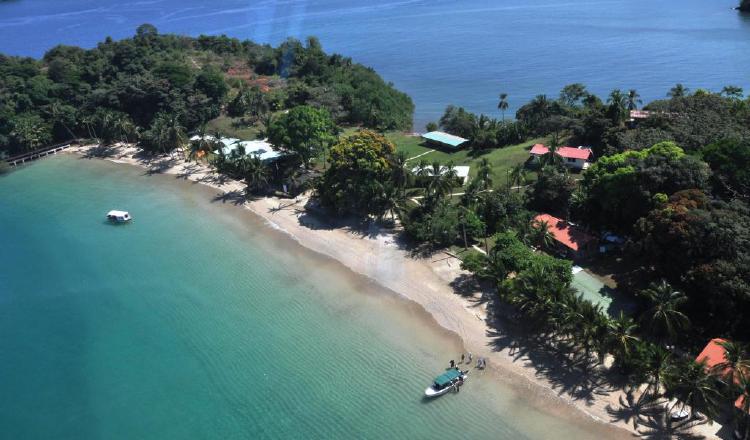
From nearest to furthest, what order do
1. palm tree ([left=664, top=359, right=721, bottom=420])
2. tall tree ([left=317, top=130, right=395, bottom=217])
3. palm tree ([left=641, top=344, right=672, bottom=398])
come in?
palm tree ([left=664, top=359, right=721, bottom=420])
palm tree ([left=641, top=344, right=672, bottom=398])
tall tree ([left=317, top=130, right=395, bottom=217])

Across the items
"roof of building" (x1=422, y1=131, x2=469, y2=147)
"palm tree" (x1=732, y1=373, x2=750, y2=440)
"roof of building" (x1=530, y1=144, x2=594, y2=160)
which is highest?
"roof of building" (x1=422, y1=131, x2=469, y2=147)

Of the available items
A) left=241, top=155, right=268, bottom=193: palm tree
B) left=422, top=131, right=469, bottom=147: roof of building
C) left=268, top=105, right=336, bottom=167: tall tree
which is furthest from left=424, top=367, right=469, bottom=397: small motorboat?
left=422, top=131, right=469, bottom=147: roof of building

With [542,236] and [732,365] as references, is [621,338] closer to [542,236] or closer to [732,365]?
[732,365]

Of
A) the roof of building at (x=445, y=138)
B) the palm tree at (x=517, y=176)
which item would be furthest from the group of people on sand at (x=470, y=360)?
the roof of building at (x=445, y=138)

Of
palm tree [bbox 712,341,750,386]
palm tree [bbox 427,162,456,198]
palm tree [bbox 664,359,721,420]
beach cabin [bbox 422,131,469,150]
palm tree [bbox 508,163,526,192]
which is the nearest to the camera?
palm tree [bbox 664,359,721,420]

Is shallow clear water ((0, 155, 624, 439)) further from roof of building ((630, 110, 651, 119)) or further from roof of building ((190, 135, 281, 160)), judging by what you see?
roof of building ((630, 110, 651, 119))

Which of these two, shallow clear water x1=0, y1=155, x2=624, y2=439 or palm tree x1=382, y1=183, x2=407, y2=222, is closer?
shallow clear water x1=0, y1=155, x2=624, y2=439

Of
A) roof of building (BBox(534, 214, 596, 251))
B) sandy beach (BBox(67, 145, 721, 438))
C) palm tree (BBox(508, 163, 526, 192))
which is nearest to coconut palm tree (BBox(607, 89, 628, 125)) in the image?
palm tree (BBox(508, 163, 526, 192))

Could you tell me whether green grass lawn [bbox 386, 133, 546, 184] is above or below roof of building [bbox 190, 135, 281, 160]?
below
